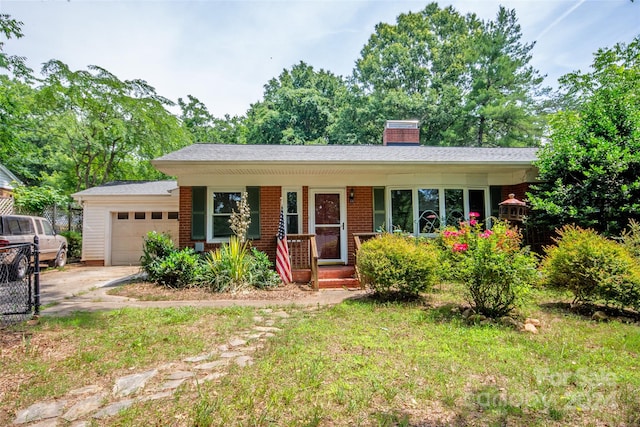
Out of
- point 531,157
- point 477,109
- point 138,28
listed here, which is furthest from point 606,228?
point 477,109

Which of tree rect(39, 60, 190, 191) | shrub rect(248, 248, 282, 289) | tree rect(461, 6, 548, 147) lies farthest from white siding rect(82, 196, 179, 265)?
tree rect(461, 6, 548, 147)

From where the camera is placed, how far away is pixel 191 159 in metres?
7.51

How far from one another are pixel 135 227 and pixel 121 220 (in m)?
0.58

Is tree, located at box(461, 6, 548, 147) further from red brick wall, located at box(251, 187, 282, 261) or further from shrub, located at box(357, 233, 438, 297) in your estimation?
shrub, located at box(357, 233, 438, 297)

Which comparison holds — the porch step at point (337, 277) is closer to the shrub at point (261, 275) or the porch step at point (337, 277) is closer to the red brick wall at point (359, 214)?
the red brick wall at point (359, 214)

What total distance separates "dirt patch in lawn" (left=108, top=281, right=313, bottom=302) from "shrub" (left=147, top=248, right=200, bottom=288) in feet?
0.65

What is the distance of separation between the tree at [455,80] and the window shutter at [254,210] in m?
15.4

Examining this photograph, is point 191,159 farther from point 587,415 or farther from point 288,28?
point 587,415

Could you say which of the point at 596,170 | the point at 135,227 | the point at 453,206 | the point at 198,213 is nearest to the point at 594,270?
the point at 596,170

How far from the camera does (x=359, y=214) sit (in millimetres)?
8906

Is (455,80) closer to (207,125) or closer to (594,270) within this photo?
(207,125)

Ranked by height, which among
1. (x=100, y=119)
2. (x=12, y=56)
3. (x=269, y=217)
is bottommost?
(x=269, y=217)

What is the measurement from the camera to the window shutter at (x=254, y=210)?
8531 millimetres

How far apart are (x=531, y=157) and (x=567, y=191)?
2000 mm
